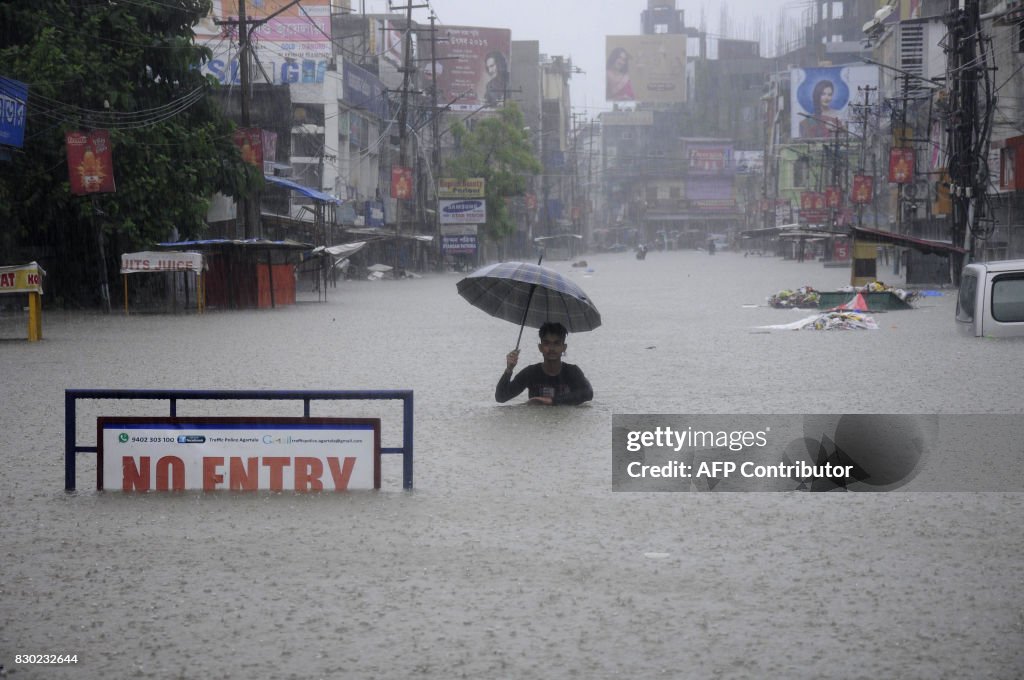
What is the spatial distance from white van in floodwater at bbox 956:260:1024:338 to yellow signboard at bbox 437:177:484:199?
54.1 meters

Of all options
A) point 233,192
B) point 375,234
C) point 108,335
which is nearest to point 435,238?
point 375,234

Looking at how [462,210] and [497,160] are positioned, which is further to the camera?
[497,160]

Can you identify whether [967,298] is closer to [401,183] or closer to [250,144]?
[250,144]

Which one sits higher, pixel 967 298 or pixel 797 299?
pixel 967 298

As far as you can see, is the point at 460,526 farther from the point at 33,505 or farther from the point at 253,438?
the point at 33,505

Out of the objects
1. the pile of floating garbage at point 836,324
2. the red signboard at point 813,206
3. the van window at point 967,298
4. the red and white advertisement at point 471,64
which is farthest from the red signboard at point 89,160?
the red and white advertisement at point 471,64

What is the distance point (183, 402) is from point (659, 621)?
9.57 metres

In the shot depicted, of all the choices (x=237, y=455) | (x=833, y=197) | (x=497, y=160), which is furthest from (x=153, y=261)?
(x=833, y=197)

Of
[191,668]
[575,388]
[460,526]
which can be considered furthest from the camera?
[575,388]

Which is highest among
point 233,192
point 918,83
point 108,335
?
→ point 918,83

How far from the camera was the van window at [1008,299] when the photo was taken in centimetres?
2131

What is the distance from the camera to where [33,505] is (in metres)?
8.54

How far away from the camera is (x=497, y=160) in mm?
83562

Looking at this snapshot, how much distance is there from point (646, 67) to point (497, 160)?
95.0 meters
